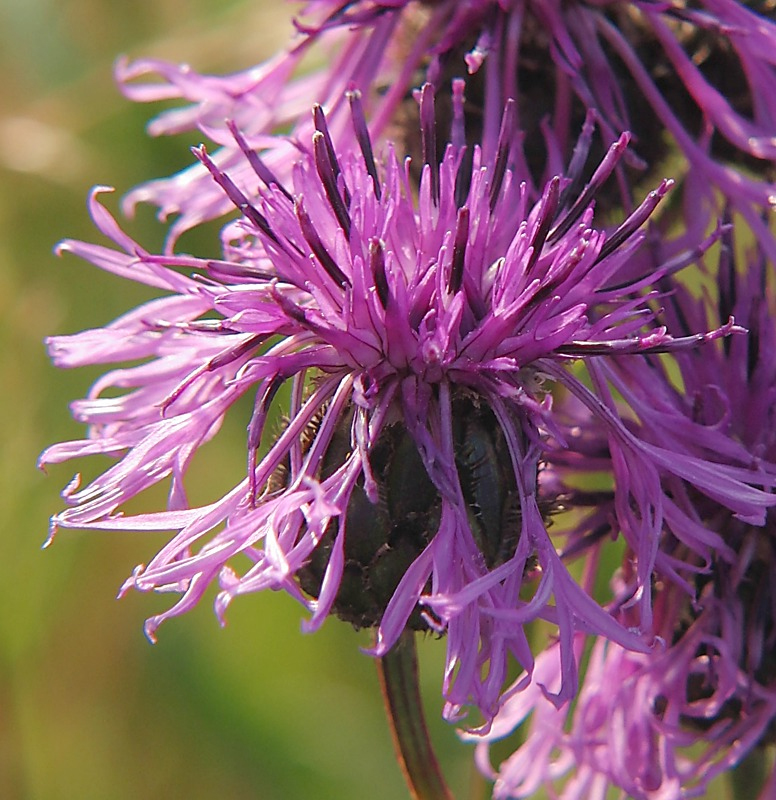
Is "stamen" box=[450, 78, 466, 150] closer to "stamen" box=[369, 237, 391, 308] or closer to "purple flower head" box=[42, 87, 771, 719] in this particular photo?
"purple flower head" box=[42, 87, 771, 719]

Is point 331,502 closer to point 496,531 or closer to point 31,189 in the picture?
point 496,531

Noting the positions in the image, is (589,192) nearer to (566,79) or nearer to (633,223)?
(633,223)

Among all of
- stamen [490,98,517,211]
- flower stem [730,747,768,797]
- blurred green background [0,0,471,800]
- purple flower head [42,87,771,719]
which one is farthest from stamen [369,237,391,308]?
blurred green background [0,0,471,800]

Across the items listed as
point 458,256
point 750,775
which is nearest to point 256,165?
point 458,256

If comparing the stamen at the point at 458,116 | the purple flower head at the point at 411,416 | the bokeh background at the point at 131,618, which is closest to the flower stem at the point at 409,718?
the purple flower head at the point at 411,416

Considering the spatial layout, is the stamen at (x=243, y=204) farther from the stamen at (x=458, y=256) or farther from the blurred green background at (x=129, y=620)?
the blurred green background at (x=129, y=620)

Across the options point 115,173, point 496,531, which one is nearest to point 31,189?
point 115,173

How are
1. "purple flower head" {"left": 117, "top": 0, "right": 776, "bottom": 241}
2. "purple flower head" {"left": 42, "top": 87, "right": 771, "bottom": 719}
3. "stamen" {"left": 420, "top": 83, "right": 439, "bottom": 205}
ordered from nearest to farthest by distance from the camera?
"purple flower head" {"left": 42, "top": 87, "right": 771, "bottom": 719}, "stamen" {"left": 420, "top": 83, "right": 439, "bottom": 205}, "purple flower head" {"left": 117, "top": 0, "right": 776, "bottom": 241}
